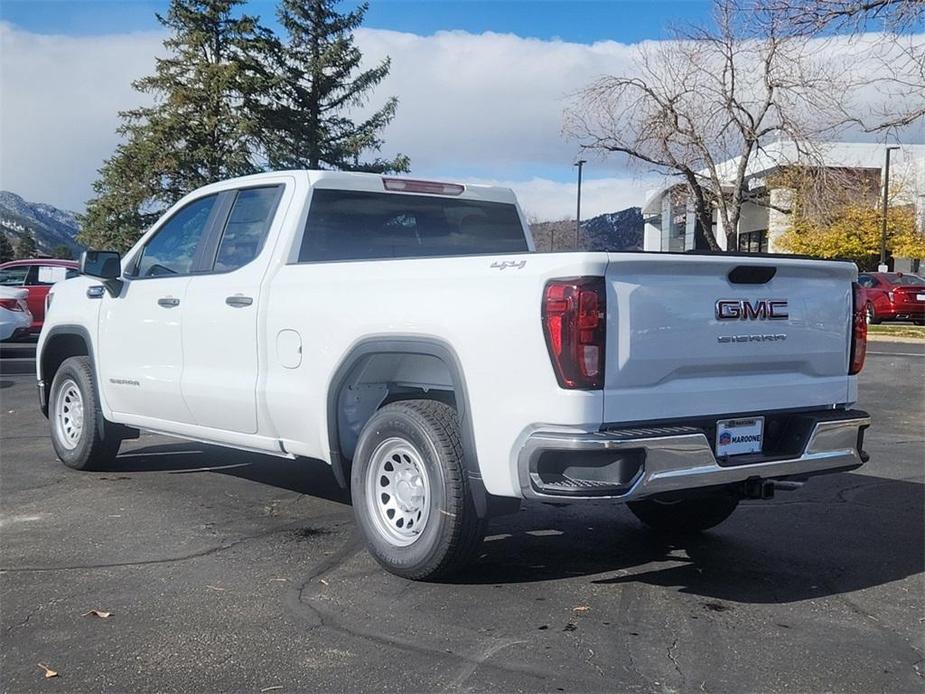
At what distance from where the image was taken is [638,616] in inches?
173

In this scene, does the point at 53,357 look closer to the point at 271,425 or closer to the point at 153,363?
the point at 153,363

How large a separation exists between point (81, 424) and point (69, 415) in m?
0.27

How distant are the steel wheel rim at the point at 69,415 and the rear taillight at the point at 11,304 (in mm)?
8777

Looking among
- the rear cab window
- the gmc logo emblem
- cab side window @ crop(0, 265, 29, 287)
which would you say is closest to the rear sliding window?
the gmc logo emblem

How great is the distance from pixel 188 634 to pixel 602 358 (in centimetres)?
208

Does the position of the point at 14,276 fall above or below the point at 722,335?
above

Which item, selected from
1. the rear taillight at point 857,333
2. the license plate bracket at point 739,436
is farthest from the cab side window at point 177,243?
the rear taillight at point 857,333

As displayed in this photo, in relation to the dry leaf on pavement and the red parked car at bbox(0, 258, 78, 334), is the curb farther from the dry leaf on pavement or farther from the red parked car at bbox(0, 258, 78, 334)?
the dry leaf on pavement

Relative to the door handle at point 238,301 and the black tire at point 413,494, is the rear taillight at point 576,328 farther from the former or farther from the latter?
the door handle at point 238,301

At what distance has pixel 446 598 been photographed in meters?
4.58

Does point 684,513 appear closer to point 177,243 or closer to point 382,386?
point 382,386

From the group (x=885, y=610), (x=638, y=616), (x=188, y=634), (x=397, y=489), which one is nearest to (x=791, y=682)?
(x=638, y=616)

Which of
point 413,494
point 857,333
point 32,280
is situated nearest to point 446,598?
point 413,494

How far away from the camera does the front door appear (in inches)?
253
